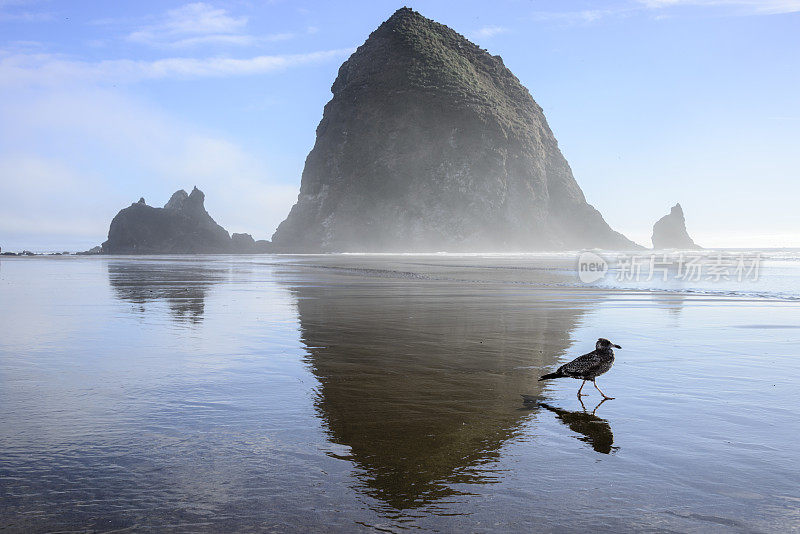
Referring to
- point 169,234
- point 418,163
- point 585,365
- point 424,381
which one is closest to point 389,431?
point 424,381

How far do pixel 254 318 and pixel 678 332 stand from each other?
985 centimetres

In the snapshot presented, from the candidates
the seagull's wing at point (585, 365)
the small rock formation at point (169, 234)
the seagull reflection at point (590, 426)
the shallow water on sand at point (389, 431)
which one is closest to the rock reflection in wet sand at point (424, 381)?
the shallow water on sand at point (389, 431)

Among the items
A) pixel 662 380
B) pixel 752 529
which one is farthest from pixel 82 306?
pixel 752 529

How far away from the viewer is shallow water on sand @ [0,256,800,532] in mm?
3896

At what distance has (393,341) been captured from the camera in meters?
11.3

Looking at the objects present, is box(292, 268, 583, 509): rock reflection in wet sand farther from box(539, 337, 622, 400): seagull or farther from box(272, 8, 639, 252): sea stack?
box(272, 8, 639, 252): sea stack

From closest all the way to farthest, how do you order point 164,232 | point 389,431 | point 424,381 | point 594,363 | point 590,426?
point 389,431 → point 590,426 → point 594,363 → point 424,381 → point 164,232

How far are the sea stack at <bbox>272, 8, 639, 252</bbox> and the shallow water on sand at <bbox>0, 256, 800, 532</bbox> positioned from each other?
11672 cm

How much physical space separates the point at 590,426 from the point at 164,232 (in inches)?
6286

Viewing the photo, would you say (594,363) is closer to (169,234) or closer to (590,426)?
(590,426)

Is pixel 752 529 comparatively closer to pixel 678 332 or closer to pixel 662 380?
pixel 662 380

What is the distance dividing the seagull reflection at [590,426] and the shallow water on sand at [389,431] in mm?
37

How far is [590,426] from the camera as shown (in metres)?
5.95

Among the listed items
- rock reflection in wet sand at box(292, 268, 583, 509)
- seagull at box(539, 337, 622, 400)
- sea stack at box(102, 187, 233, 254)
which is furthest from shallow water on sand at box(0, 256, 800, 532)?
sea stack at box(102, 187, 233, 254)
